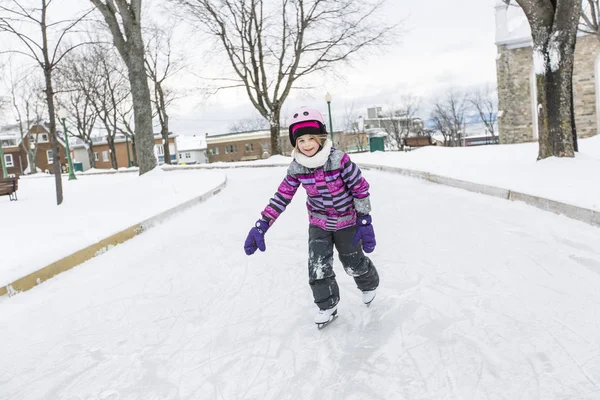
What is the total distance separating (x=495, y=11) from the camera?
2342 cm

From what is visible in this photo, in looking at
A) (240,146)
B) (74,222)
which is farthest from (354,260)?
(240,146)

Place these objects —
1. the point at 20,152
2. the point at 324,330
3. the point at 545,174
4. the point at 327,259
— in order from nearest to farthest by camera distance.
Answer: the point at 324,330 < the point at 327,259 < the point at 545,174 < the point at 20,152

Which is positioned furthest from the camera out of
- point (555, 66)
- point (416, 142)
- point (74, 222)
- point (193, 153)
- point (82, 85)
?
point (193, 153)

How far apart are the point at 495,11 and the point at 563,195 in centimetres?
2075

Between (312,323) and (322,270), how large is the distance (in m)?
0.38

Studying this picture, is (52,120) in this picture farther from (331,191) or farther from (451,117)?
(451,117)

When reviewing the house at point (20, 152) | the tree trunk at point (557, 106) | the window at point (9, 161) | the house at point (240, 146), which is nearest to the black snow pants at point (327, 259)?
the tree trunk at point (557, 106)

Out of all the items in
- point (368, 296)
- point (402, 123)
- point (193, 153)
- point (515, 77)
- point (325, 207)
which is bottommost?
point (368, 296)

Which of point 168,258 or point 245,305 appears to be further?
point 168,258

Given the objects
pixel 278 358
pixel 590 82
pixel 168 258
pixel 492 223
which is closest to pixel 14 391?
pixel 278 358

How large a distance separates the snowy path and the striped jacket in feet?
2.39

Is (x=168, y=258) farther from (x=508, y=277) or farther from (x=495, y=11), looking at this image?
(x=495, y=11)

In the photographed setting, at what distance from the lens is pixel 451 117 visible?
6612 cm

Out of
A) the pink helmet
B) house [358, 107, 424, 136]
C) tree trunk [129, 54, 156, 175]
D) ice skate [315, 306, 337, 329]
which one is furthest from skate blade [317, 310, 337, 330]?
house [358, 107, 424, 136]
